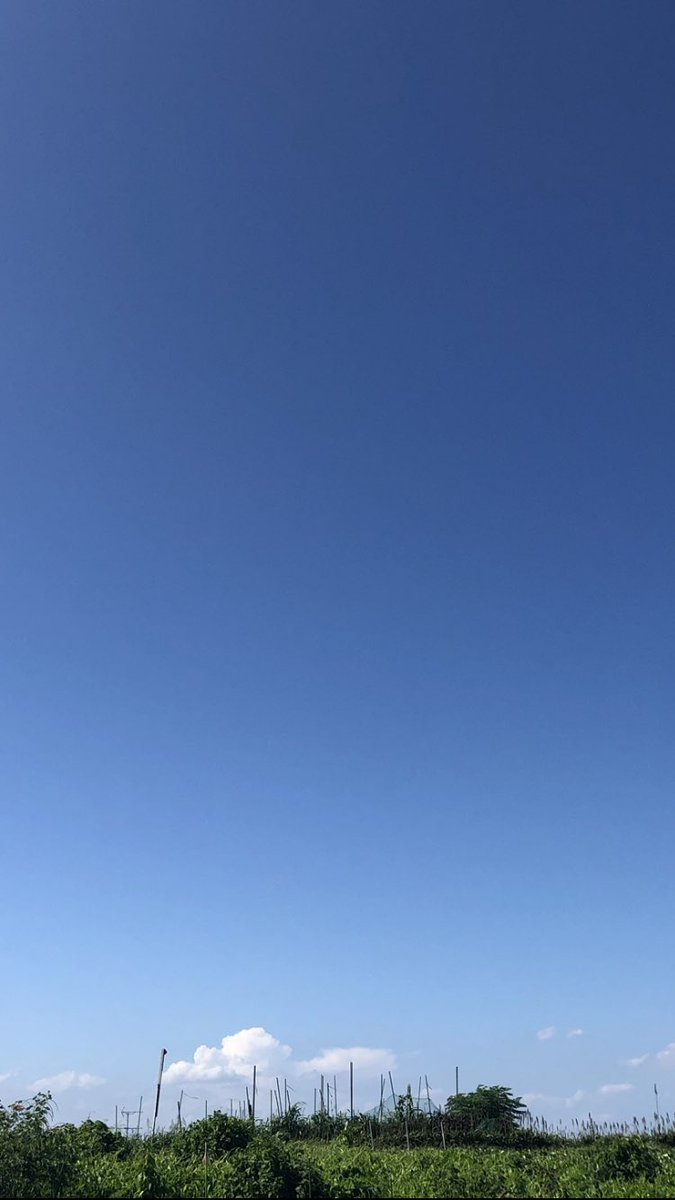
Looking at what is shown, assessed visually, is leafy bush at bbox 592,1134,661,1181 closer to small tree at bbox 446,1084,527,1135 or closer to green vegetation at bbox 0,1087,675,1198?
green vegetation at bbox 0,1087,675,1198

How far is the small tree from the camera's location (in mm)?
34375

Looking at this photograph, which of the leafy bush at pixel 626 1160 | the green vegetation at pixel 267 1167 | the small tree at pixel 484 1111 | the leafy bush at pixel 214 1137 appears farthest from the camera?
the small tree at pixel 484 1111

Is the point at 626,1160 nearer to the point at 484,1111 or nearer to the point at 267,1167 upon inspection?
the point at 267,1167

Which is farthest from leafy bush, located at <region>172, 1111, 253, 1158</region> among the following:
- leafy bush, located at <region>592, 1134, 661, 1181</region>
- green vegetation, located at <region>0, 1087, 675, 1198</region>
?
leafy bush, located at <region>592, 1134, 661, 1181</region>

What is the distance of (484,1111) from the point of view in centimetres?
3688

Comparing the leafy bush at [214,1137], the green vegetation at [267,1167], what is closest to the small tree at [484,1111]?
the green vegetation at [267,1167]

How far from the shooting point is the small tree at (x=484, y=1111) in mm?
34375

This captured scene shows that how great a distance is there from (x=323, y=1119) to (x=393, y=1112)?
330cm

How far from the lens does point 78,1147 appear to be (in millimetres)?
19750

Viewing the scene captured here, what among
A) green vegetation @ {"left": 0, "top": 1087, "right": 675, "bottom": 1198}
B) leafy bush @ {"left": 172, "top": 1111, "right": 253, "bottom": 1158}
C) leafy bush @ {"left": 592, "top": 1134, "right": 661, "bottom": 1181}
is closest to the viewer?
green vegetation @ {"left": 0, "top": 1087, "right": 675, "bottom": 1198}

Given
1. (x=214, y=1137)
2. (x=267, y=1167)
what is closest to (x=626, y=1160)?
(x=267, y=1167)

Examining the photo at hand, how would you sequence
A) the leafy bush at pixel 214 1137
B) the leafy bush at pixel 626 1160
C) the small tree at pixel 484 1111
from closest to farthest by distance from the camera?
the leafy bush at pixel 626 1160 → the leafy bush at pixel 214 1137 → the small tree at pixel 484 1111

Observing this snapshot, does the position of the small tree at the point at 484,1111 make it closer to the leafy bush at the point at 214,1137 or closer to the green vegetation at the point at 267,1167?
the green vegetation at the point at 267,1167

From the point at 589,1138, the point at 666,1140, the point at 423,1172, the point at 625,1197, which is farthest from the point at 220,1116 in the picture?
the point at 666,1140
